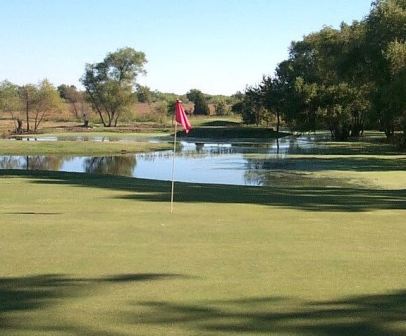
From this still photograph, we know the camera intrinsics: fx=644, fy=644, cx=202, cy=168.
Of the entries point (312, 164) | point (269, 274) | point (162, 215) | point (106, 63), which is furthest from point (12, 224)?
point (106, 63)

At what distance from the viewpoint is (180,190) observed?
18406mm

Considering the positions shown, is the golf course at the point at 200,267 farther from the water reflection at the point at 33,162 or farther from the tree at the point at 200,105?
the tree at the point at 200,105

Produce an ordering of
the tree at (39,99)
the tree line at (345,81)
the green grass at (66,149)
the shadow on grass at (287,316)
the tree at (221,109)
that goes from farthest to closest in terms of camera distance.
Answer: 1. the tree at (221,109)
2. the tree at (39,99)
3. the green grass at (66,149)
4. the tree line at (345,81)
5. the shadow on grass at (287,316)

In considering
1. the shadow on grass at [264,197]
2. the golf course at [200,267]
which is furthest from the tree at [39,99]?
the golf course at [200,267]

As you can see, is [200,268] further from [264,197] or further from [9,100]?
[9,100]

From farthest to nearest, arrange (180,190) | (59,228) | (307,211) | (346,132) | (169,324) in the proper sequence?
(346,132) → (180,190) → (307,211) → (59,228) → (169,324)

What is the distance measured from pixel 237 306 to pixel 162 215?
21.1 ft

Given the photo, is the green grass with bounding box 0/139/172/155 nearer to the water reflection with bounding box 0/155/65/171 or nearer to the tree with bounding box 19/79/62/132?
the water reflection with bounding box 0/155/65/171

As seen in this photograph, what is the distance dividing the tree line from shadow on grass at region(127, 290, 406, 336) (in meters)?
32.4

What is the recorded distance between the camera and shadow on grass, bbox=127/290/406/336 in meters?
5.36

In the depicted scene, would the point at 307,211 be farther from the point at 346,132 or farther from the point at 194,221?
the point at 346,132

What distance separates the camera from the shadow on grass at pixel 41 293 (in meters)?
5.37

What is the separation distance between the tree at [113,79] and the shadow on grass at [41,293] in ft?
370

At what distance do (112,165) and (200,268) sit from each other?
102 ft
